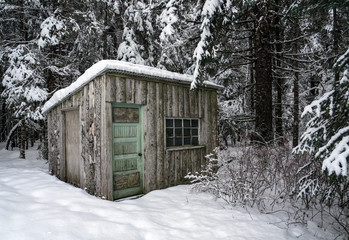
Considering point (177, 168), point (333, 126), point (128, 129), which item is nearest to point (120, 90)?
point (128, 129)

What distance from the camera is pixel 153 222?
3.94 meters

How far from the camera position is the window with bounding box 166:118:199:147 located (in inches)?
256

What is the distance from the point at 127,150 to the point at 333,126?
4.25 meters

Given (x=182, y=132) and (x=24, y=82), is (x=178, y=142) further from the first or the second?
(x=24, y=82)

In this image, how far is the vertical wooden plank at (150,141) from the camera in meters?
5.84

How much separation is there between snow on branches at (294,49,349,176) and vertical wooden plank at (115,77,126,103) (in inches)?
150

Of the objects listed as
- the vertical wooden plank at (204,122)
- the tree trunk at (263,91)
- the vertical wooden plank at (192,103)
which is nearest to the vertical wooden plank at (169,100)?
the vertical wooden plank at (192,103)

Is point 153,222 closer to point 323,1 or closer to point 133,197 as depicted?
point 133,197

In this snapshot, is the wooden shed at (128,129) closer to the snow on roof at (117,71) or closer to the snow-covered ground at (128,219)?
the snow on roof at (117,71)

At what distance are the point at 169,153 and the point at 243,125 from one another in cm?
609

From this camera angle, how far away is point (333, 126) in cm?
333

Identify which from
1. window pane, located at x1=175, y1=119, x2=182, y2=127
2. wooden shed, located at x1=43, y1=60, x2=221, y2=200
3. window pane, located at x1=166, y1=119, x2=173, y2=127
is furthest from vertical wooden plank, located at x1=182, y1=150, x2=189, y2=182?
window pane, located at x1=166, y1=119, x2=173, y2=127

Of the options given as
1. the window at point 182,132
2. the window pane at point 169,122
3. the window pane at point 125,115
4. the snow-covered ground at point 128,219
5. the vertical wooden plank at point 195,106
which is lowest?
the snow-covered ground at point 128,219

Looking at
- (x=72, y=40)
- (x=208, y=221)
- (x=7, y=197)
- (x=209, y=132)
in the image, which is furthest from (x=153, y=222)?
(x=72, y=40)
